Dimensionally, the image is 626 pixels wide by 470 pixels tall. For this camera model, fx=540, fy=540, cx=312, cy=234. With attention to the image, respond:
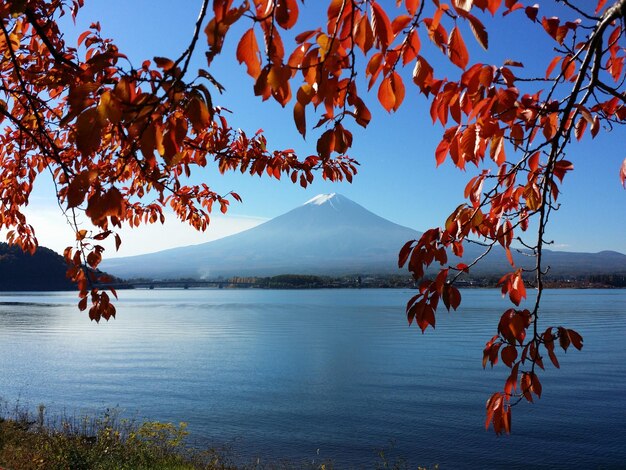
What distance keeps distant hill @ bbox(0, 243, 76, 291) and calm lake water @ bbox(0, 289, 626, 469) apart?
73089mm

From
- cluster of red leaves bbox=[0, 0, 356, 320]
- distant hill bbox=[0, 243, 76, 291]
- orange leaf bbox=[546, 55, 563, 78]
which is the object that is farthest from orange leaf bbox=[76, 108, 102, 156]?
distant hill bbox=[0, 243, 76, 291]

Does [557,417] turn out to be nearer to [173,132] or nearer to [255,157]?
[255,157]

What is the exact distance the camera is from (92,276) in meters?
4.00

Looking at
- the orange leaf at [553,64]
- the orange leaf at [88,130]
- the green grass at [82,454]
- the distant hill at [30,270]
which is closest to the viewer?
the orange leaf at [88,130]

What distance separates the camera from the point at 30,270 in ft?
385

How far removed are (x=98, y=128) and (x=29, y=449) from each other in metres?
8.71

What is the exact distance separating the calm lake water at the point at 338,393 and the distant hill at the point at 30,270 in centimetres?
7309

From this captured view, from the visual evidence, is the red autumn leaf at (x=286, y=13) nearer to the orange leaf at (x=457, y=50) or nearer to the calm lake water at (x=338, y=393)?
the orange leaf at (x=457, y=50)

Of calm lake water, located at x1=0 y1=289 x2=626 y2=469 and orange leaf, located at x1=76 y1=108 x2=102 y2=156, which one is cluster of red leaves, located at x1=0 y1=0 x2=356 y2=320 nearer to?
orange leaf, located at x1=76 y1=108 x2=102 y2=156

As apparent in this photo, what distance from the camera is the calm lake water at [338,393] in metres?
14.1

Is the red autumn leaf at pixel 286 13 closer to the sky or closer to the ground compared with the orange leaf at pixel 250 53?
closer to the sky

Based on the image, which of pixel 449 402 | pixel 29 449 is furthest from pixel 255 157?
pixel 449 402

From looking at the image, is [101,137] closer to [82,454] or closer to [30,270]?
[82,454]

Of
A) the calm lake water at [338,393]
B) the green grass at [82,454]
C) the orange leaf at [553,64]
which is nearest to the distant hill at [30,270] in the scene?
the calm lake water at [338,393]
